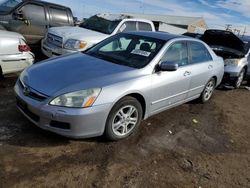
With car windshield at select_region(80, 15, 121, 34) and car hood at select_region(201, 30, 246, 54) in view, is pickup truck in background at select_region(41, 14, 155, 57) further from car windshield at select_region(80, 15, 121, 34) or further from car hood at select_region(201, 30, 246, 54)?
car hood at select_region(201, 30, 246, 54)

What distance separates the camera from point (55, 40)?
24.7ft

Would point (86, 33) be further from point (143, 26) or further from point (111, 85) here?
point (111, 85)

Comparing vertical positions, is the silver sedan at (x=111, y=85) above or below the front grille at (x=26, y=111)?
above

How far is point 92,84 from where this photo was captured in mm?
3592

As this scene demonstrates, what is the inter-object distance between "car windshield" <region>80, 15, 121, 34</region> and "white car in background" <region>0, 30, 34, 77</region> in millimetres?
3123

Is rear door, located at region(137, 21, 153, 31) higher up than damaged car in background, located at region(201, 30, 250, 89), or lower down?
higher up

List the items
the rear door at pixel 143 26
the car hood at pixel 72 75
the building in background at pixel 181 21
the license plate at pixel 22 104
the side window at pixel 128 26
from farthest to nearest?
the building in background at pixel 181 21 < the rear door at pixel 143 26 < the side window at pixel 128 26 < the license plate at pixel 22 104 < the car hood at pixel 72 75

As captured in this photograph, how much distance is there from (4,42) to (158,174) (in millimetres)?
4159

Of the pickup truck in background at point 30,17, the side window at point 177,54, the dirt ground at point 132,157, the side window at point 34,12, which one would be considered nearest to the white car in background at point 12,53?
the dirt ground at point 132,157

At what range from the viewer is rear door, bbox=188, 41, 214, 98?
5.34 metres

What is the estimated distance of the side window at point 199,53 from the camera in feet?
17.8

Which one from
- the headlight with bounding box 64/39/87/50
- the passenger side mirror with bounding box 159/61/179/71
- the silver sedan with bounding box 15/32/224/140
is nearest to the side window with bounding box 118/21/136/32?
the headlight with bounding box 64/39/87/50

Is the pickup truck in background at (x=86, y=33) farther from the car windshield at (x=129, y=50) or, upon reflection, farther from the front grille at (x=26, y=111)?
the front grille at (x=26, y=111)

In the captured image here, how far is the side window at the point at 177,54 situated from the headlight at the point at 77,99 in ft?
5.37
